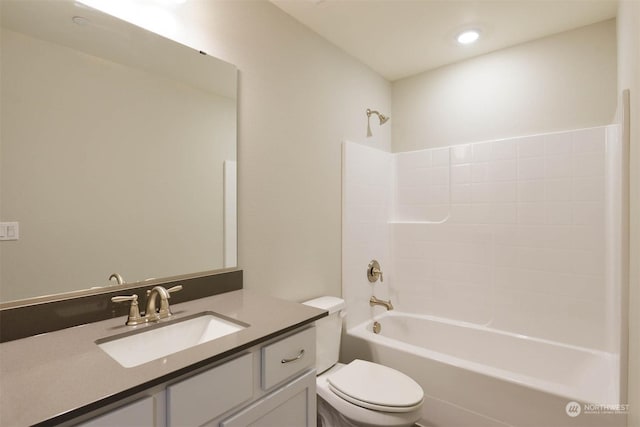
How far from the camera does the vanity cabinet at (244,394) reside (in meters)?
0.78

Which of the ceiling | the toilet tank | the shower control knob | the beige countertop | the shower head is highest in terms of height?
the ceiling

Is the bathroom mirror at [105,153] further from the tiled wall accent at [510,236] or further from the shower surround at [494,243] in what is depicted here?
the tiled wall accent at [510,236]

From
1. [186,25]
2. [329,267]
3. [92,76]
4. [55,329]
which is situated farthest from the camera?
[329,267]

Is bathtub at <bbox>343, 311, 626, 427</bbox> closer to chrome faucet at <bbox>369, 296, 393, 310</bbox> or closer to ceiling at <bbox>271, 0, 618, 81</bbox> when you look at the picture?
chrome faucet at <bbox>369, 296, 393, 310</bbox>

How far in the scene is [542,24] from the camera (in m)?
2.09

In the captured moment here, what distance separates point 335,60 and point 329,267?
4.90ft

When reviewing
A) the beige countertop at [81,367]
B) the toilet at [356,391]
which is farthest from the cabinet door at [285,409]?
the toilet at [356,391]

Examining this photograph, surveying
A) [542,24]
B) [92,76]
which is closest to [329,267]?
[92,76]

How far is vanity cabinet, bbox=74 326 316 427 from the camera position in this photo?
30.8 inches

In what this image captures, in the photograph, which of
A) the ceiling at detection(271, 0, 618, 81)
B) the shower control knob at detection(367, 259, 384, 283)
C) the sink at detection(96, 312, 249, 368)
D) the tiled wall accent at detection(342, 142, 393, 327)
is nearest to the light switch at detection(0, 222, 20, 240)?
the sink at detection(96, 312, 249, 368)

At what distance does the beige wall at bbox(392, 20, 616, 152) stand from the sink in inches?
89.7

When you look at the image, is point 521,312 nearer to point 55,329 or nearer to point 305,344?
point 305,344

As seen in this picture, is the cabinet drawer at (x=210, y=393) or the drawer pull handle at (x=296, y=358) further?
the drawer pull handle at (x=296, y=358)

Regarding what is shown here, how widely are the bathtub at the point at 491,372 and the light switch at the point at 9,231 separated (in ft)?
6.16
